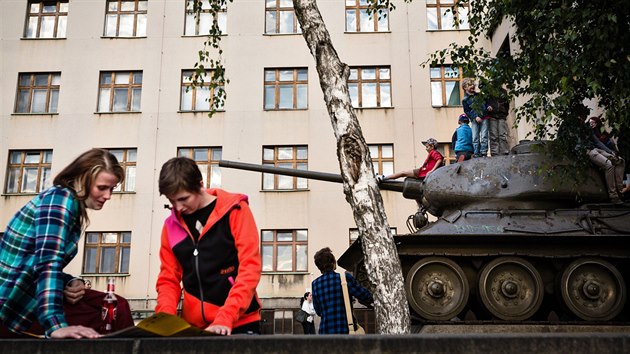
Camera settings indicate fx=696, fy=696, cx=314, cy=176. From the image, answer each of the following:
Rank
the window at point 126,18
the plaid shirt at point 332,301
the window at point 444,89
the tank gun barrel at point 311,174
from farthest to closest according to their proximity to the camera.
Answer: the window at point 126,18
the window at point 444,89
the tank gun barrel at point 311,174
the plaid shirt at point 332,301

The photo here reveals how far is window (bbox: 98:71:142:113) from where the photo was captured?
24172mm

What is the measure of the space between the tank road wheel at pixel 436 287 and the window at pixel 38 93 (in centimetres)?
1744

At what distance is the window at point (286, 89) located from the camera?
78.7ft

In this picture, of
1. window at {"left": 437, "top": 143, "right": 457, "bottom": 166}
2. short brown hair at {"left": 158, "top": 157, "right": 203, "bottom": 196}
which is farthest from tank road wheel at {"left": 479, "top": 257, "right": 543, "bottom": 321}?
window at {"left": 437, "top": 143, "right": 457, "bottom": 166}

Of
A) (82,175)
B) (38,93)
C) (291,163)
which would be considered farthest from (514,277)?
(38,93)

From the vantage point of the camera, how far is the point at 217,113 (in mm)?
23625

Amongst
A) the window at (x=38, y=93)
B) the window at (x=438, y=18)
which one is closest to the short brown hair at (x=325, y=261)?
the window at (x=438, y=18)

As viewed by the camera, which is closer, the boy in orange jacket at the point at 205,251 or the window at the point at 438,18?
the boy in orange jacket at the point at 205,251

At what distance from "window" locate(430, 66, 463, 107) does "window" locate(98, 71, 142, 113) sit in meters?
10.2

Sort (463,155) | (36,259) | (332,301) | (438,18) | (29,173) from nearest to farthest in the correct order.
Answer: (36,259) < (332,301) < (463,155) < (29,173) < (438,18)

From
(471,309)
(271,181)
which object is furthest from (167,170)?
(271,181)

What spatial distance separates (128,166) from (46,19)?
22.3 feet

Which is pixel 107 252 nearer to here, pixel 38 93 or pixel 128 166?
pixel 128 166

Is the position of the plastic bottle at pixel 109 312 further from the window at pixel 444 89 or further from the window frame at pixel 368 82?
the window at pixel 444 89
